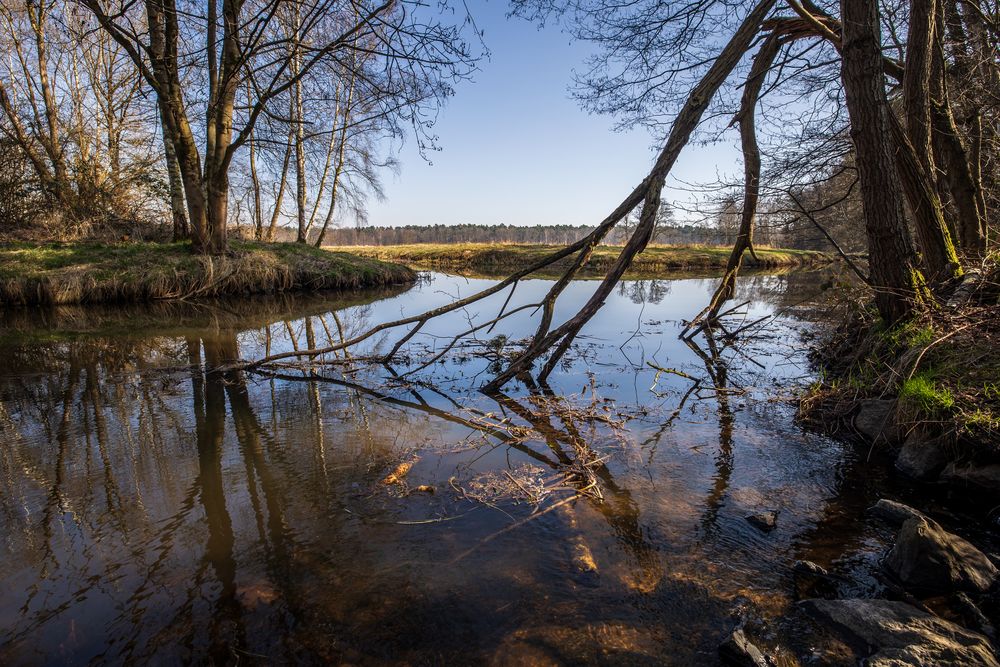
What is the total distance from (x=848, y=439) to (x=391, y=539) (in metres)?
3.60

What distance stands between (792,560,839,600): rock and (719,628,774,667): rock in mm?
481

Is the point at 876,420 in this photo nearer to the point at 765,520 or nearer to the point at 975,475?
the point at 975,475

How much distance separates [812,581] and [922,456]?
171 centimetres

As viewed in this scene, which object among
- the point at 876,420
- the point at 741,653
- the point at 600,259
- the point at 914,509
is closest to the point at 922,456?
the point at 876,420

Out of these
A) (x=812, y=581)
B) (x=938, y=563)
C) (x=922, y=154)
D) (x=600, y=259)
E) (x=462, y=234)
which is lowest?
(x=812, y=581)

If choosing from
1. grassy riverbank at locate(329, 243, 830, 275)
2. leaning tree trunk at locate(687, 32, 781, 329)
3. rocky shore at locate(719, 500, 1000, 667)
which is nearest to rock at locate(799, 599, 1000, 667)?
rocky shore at locate(719, 500, 1000, 667)

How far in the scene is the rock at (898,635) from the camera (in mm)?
1642

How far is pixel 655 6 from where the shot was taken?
6.23 m

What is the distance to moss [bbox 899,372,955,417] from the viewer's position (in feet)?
10.4

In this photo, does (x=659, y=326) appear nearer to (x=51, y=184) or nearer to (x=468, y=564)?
(x=468, y=564)

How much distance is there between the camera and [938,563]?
209cm

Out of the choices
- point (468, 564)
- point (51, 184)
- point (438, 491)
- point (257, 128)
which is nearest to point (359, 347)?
point (438, 491)

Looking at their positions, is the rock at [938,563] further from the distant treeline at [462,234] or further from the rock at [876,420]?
the distant treeline at [462,234]

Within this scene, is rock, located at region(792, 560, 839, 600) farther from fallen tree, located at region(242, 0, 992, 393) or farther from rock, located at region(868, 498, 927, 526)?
fallen tree, located at region(242, 0, 992, 393)
